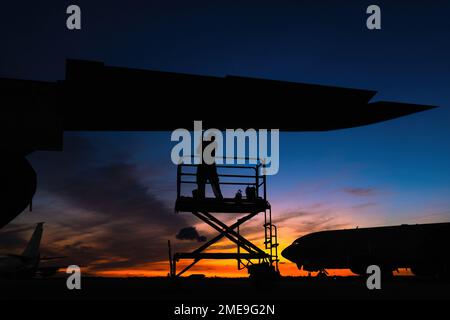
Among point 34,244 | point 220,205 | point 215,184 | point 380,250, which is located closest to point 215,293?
point 220,205

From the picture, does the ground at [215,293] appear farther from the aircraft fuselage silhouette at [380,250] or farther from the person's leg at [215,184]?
the aircraft fuselage silhouette at [380,250]

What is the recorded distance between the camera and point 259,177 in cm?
1390

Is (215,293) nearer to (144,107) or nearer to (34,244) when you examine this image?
(144,107)

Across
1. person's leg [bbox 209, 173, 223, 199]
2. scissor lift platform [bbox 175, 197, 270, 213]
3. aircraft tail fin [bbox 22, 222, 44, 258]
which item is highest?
person's leg [bbox 209, 173, 223, 199]

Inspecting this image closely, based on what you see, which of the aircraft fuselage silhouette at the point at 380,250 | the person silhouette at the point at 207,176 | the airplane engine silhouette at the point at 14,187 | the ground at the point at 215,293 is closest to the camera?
the airplane engine silhouette at the point at 14,187

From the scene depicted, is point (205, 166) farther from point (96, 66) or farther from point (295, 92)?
point (96, 66)

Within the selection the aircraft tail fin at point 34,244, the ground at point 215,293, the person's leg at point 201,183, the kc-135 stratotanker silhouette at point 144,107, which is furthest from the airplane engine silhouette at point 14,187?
the aircraft tail fin at point 34,244

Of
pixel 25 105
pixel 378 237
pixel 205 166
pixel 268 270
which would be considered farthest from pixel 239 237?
pixel 378 237

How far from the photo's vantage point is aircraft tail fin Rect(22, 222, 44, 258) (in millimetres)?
43625

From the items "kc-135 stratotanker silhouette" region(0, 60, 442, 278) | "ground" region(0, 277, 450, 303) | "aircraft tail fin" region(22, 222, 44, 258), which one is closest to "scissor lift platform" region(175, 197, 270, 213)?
"ground" region(0, 277, 450, 303)

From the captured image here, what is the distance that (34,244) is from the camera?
44.2 metres

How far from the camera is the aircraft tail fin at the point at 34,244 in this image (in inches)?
1718

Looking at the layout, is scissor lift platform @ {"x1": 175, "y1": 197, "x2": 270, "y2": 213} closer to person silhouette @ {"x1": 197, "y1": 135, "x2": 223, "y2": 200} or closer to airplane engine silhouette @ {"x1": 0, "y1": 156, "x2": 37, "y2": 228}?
person silhouette @ {"x1": 197, "y1": 135, "x2": 223, "y2": 200}

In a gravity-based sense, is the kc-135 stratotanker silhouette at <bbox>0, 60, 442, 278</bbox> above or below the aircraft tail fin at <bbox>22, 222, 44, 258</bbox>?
above
